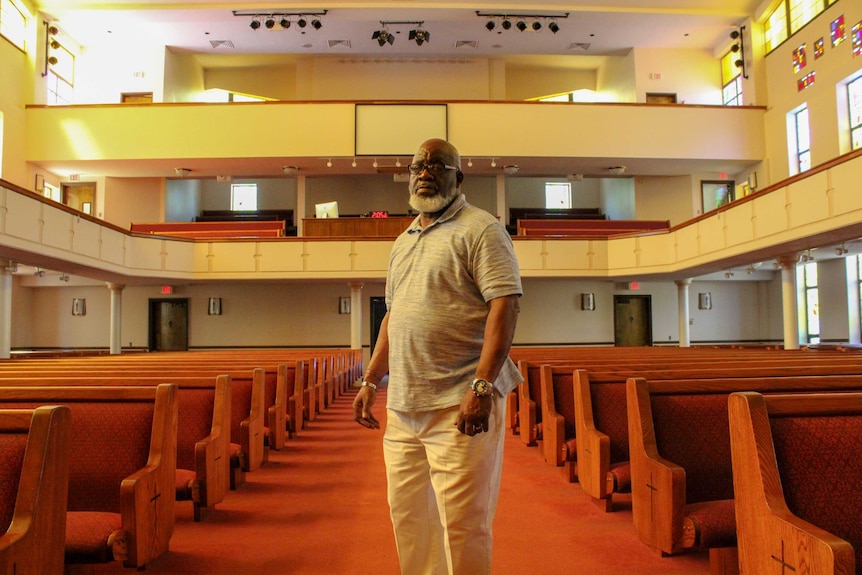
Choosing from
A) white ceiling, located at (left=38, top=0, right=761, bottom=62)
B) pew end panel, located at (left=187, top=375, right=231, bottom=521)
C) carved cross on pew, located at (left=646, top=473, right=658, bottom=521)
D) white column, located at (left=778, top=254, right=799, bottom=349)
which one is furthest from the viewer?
white ceiling, located at (left=38, top=0, right=761, bottom=62)

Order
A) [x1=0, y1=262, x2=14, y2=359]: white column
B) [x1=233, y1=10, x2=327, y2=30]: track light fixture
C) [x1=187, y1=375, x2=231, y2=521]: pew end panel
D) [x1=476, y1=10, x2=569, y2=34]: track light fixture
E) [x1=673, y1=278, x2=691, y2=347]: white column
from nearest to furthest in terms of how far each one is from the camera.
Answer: [x1=187, y1=375, x2=231, y2=521]: pew end panel → [x1=0, y1=262, x2=14, y2=359]: white column → [x1=673, y1=278, x2=691, y2=347]: white column → [x1=233, y1=10, x2=327, y2=30]: track light fixture → [x1=476, y1=10, x2=569, y2=34]: track light fixture

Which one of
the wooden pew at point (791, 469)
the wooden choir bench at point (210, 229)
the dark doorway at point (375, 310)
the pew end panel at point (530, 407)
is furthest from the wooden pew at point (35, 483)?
the dark doorway at point (375, 310)

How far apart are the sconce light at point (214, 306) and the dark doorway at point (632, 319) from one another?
9589 mm

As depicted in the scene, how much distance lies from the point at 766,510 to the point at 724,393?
1.04m

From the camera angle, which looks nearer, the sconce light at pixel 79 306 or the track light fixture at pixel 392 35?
the track light fixture at pixel 392 35

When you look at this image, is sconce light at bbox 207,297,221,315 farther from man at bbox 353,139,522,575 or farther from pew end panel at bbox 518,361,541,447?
man at bbox 353,139,522,575

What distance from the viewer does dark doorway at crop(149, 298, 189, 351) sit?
14578 millimetres

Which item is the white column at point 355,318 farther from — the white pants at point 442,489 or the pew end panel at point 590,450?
the white pants at point 442,489

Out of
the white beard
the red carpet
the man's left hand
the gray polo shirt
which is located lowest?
the red carpet

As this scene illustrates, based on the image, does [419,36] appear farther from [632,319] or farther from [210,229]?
[632,319]

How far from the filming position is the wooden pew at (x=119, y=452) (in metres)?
2.06

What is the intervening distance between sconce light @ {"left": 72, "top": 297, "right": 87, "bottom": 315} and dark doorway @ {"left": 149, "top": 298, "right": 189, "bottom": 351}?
1.54m

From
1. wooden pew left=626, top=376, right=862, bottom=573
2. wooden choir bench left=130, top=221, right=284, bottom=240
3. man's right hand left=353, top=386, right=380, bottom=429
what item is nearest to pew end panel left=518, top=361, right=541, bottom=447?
wooden pew left=626, top=376, right=862, bottom=573

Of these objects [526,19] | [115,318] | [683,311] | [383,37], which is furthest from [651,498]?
[526,19]
